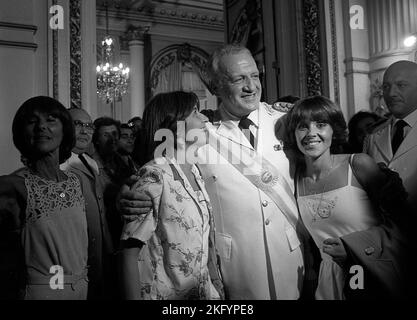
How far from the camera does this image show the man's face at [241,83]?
3.87 feet

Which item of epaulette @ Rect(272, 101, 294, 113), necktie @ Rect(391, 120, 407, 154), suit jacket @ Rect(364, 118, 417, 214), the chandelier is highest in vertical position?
the chandelier

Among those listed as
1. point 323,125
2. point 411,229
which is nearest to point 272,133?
point 323,125

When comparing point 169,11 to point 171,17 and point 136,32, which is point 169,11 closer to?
point 171,17

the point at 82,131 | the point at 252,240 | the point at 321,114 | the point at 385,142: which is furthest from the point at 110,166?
the point at 385,142

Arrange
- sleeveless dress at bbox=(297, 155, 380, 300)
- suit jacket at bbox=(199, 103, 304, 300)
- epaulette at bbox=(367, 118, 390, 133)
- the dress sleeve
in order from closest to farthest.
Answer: the dress sleeve → sleeveless dress at bbox=(297, 155, 380, 300) → suit jacket at bbox=(199, 103, 304, 300) → epaulette at bbox=(367, 118, 390, 133)

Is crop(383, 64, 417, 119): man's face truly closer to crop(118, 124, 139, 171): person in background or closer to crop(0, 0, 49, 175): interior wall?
crop(118, 124, 139, 171): person in background

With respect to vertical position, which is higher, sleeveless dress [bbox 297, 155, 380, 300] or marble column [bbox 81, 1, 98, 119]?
marble column [bbox 81, 1, 98, 119]

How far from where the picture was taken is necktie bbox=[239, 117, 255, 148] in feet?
3.90

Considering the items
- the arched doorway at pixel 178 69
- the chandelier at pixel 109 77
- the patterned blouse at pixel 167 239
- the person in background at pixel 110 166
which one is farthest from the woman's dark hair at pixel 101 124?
the arched doorway at pixel 178 69

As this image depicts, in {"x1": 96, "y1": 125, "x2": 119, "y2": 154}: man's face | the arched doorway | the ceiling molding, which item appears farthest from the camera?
the arched doorway

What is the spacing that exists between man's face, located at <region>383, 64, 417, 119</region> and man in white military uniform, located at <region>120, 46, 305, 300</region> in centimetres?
38

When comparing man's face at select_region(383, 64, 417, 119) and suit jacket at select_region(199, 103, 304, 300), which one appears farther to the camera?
man's face at select_region(383, 64, 417, 119)

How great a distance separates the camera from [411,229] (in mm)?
978

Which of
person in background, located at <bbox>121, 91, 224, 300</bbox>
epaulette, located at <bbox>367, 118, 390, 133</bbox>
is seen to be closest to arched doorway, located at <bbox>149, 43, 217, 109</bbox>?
epaulette, located at <bbox>367, 118, 390, 133</bbox>
